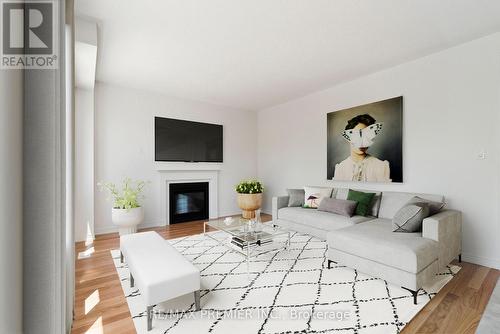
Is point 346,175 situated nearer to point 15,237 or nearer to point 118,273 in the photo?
point 118,273

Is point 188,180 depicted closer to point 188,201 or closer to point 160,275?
point 188,201

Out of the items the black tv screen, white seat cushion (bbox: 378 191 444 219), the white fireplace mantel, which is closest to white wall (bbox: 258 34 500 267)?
white seat cushion (bbox: 378 191 444 219)

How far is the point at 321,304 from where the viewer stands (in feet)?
6.90

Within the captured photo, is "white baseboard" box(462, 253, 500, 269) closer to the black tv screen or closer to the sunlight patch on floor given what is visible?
the sunlight patch on floor

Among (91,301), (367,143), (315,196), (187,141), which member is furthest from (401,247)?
(187,141)

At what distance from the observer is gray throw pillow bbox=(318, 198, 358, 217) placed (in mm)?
3602

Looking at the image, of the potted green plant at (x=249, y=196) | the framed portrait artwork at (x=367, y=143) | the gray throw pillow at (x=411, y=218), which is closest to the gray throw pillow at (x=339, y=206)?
the framed portrait artwork at (x=367, y=143)

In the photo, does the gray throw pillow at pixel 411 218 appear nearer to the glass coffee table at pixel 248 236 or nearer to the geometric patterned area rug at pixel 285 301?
the geometric patterned area rug at pixel 285 301

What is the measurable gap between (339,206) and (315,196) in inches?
23.7

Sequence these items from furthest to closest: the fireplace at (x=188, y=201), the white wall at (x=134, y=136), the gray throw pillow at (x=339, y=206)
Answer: the fireplace at (x=188, y=201) < the white wall at (x=134, y=136) < the gray throw pillow at (x=339, y=206)

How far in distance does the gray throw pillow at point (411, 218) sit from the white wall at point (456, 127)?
2.88 ft

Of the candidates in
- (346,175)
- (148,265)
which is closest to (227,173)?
(346,175)

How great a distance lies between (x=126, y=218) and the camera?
156 inches

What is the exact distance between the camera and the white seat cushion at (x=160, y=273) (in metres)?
1.79
